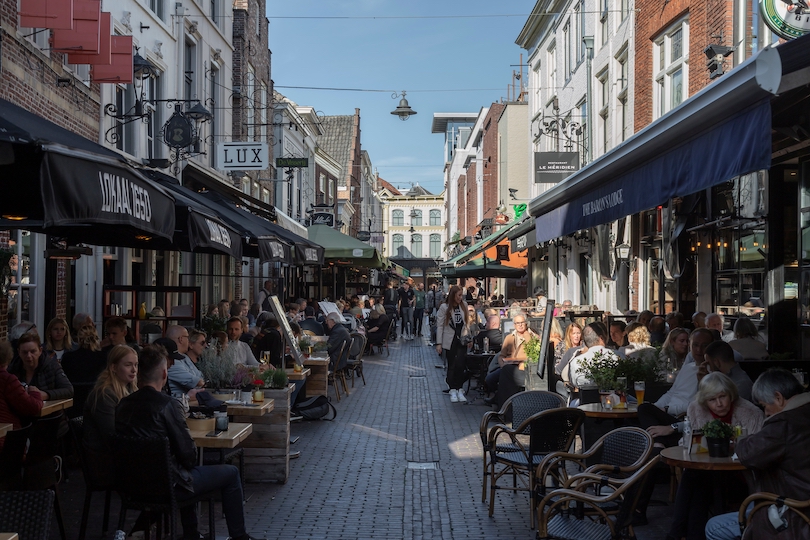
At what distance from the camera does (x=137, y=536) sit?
6027 mm

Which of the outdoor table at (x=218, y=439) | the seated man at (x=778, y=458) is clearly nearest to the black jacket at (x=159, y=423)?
the outdoor table at (x=218, y=439)

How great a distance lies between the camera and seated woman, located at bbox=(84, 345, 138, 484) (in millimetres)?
5684

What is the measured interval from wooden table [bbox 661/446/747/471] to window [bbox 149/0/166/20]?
15689 mm

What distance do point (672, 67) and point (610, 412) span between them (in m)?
10.7

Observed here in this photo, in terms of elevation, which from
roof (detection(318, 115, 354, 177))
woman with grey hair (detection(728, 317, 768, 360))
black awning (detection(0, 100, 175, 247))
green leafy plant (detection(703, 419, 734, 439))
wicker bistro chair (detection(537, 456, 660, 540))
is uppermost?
roof (detection(318, 115, 354, 177))

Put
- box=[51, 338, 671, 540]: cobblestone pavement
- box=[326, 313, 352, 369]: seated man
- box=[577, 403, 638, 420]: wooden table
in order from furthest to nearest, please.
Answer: box=[326, 313, 352, 369]: seated man
box=[577, 403, 638, 420]: wooden table
box=[51, 338, 671, 540]: cobblestone pavement

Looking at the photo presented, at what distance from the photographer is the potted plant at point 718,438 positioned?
17.4 feet

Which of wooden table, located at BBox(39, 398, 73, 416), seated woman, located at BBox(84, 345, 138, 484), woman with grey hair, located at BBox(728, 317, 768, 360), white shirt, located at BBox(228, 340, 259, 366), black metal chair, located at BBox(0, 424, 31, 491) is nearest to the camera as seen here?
seated woman, located at BBox(84, 345, 138, 484)

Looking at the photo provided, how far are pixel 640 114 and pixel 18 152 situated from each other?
15231 mm

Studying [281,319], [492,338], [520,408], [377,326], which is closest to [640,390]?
[520,408]

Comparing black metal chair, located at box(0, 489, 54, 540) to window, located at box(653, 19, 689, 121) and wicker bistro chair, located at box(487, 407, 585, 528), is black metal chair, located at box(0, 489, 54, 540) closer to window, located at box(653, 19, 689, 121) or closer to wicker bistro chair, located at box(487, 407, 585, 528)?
wicker bistro chair, located at box(487, 407, 585, 528)

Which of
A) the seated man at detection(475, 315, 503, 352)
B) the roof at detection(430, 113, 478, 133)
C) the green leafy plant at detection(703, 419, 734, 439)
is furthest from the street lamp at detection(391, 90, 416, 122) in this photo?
the roof at detection(430, 113, 478, 133)

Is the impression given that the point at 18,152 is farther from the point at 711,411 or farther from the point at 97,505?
the point at 711,411

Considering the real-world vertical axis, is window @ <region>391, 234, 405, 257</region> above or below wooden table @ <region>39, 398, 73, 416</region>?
above
